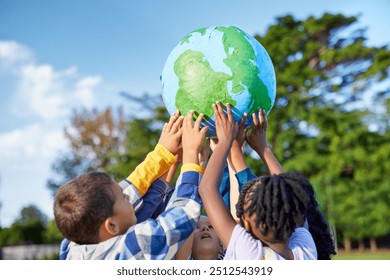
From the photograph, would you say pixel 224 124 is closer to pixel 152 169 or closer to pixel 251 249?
pixel 152 169

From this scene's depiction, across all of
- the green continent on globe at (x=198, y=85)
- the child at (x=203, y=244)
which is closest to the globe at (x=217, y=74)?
the green continent on globe at (x=198, y=85)

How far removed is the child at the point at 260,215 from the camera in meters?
2.52

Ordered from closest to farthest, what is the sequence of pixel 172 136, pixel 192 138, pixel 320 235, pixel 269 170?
pixel 192 138 < pixel 172 136 < pixel 269 170 < pixel 320 235

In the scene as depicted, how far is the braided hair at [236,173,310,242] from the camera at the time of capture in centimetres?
251

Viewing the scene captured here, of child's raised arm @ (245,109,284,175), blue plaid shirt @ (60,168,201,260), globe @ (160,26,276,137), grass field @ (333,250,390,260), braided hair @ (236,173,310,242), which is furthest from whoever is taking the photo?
grass field @ (333,250,390,260)

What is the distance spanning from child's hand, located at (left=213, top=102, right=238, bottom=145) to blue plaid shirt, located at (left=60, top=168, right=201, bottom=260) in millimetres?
418

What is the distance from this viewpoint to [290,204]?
2535 millimetres

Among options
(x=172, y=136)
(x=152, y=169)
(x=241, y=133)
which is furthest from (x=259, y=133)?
(x=152, y=169)

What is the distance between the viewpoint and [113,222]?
8.18 ft

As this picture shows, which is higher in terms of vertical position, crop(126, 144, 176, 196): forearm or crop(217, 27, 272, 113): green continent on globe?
crop(217, 27, 272, 113): green continent on globe

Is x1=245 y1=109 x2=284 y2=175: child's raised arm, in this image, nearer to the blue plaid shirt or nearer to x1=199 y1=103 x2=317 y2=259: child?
x1=199 y1=103 x2=317 y2=259: child

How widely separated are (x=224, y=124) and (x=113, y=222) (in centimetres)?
77

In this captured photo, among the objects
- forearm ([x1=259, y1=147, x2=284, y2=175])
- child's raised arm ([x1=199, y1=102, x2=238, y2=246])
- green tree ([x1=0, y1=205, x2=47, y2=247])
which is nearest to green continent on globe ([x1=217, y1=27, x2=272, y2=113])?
forearm ([x1=259, y1=147, x2=284, y2=175])
